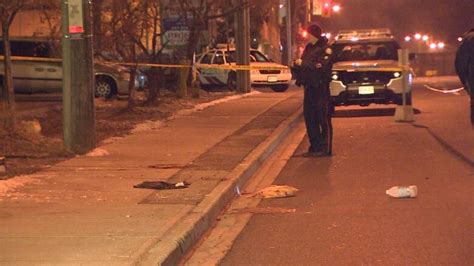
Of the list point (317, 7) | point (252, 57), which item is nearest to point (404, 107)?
point (252, 57)

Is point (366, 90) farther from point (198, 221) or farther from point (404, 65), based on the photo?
point (198, 221)

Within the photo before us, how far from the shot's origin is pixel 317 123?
12.1m

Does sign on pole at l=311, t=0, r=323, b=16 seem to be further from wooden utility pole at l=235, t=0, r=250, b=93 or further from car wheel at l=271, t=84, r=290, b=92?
wooden utility pole at l=235, t=0, r=250, b=93

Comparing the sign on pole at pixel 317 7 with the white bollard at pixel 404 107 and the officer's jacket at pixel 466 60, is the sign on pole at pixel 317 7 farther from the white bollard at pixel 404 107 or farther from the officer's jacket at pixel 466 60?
the officer's jacket at pixel 466 60

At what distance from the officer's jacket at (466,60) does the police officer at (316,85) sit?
283 centimetres

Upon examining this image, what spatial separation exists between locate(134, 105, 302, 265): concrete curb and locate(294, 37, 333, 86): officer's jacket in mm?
1325

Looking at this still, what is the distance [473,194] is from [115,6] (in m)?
9.73

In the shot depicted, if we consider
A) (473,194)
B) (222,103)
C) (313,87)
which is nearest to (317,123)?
(313,87)

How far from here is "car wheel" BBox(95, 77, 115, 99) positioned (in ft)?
72.9

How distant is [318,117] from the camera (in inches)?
476

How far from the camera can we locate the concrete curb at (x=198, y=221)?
5938 millimetres

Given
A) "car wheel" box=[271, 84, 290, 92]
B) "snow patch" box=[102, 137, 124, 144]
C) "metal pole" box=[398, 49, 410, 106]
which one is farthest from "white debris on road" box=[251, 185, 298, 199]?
"car wheel" box=[271, 84, 290, 92]

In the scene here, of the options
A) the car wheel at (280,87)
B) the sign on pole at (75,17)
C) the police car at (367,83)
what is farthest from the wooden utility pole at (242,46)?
the sign on pole at (75,17)

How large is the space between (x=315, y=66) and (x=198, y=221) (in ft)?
17.1
